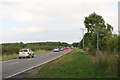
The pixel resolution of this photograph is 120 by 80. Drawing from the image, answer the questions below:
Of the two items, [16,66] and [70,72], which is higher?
[70,72]

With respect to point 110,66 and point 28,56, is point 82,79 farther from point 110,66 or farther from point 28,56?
point 28,56

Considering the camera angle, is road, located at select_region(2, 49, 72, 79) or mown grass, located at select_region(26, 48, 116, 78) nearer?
mown grass, located at select_region(26, 48, 116, 78)

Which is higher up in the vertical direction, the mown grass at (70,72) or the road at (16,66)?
the mown grass at (70,72)

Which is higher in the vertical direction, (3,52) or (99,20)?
(99,20)

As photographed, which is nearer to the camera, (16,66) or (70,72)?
(70,72)

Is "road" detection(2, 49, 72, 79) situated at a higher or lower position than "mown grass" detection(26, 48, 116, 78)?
lower

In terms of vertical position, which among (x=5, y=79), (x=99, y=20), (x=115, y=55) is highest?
(x=99, y=20)

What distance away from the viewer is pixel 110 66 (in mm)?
15477

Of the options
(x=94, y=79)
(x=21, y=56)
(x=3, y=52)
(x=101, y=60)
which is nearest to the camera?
(x=94, y=79)

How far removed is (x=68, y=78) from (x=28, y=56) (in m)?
30.3

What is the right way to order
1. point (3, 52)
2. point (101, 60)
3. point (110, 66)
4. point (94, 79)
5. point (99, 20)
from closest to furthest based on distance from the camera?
point (94, 79) → point (110, 66) → point (101, 60) → point (99, 20) → point (3, 52)

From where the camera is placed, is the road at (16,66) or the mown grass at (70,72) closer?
the mown grass at (70,72)

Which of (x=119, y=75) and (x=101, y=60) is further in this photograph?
(x=101, y=60)

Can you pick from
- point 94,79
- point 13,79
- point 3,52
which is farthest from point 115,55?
point 3,52
